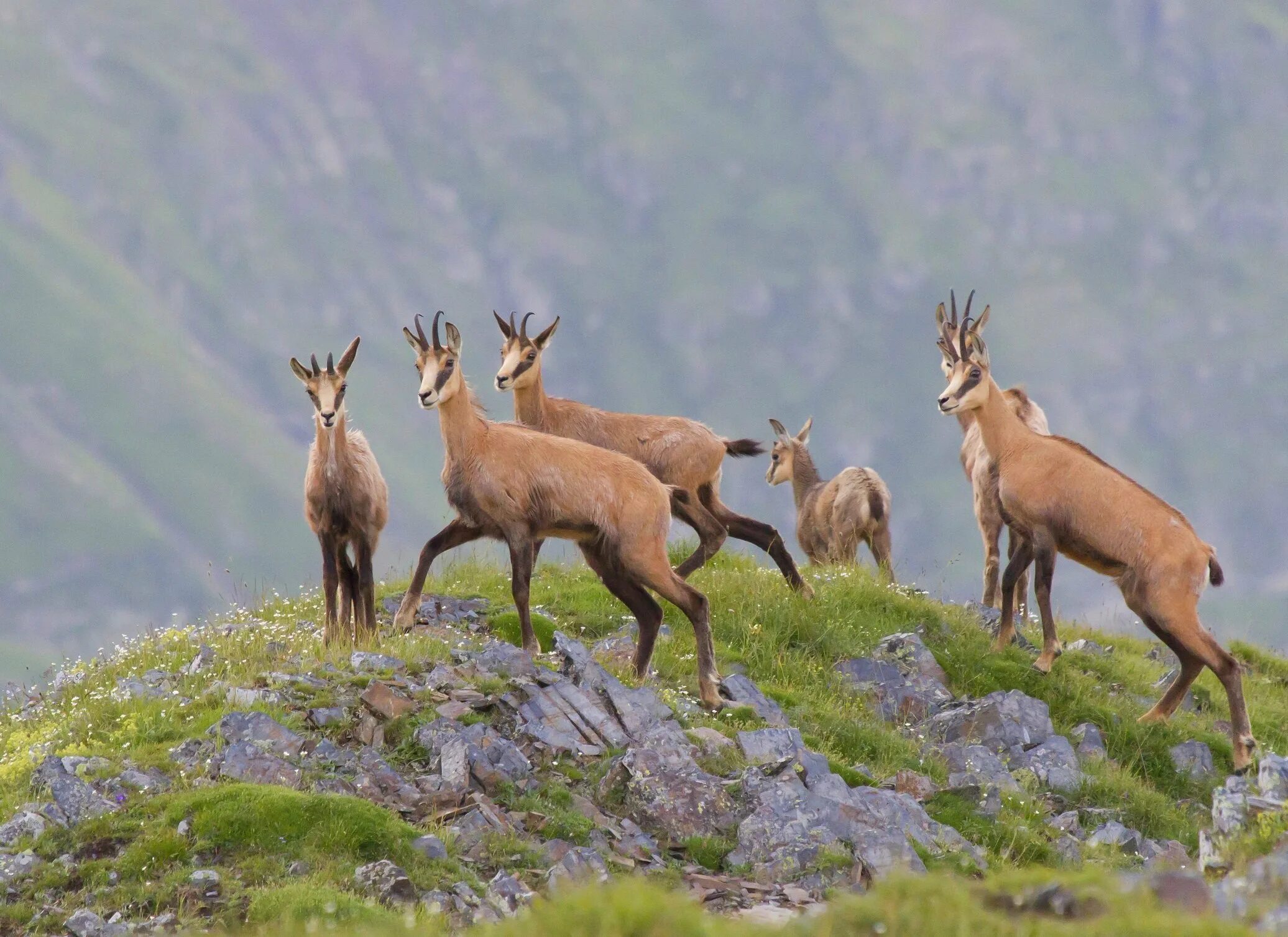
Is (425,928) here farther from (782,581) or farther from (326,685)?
(782,581)

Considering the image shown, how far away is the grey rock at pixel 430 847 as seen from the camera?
8.96 metres

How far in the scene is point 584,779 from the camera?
10391mm

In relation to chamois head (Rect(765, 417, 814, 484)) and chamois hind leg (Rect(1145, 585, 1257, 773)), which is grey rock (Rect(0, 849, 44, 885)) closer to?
chamois hind leg (Rect(1145, 585, 1257, 773))

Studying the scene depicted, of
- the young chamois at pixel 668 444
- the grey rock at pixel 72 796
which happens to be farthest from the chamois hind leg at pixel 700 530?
the grey rock at pixel 72 796

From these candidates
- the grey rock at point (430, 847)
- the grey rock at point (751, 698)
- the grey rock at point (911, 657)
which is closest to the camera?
the grey rock at point (430, 847)

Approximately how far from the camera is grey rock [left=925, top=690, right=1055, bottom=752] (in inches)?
508

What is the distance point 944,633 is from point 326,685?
6.72 metres

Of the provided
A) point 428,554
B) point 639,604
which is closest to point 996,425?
point 639,604

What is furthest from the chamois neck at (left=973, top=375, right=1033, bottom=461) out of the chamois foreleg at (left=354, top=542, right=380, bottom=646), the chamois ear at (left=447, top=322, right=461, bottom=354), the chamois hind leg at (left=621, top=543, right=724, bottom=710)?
the chamois foreleg at (left=354, top=542, right=380, bottom=646)

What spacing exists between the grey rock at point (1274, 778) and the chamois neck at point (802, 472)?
12211mm

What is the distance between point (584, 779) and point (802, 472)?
11841mm

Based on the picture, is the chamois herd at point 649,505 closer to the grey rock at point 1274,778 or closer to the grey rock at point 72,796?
the grey rock at point 72,796

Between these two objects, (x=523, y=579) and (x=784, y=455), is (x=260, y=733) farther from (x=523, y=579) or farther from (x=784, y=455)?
(x=784, y=455)

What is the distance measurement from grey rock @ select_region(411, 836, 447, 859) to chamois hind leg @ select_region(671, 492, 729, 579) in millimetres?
6476
